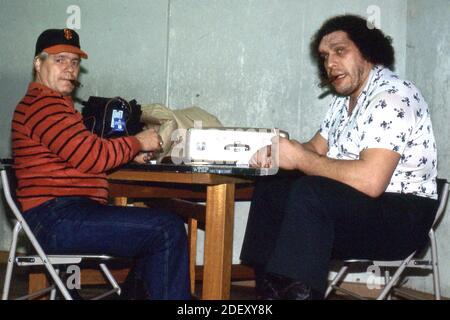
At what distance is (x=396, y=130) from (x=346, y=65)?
524 mm

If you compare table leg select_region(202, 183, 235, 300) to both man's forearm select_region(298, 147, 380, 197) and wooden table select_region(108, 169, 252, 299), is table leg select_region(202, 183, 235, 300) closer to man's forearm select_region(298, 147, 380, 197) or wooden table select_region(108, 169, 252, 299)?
wooden table select_region(108, 169, 252, 299)

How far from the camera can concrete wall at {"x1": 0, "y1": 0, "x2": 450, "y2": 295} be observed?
12.7 feet

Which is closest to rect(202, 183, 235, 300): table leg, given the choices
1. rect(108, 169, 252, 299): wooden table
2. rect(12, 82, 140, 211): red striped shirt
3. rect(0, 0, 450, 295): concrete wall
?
rect(108, 169, 252, 299): wooden table

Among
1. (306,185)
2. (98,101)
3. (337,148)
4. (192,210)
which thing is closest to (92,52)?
(98,101)

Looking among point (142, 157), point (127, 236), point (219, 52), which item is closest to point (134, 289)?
point (127, 236)

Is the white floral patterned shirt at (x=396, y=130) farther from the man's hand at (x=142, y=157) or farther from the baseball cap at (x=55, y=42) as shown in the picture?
the baseball cap at (x=55, y=42)

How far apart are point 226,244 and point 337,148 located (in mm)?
731

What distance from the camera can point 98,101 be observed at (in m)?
2.82

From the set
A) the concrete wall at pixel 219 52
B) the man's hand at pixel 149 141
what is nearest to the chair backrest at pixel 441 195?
the man's hand at pixel 149 141

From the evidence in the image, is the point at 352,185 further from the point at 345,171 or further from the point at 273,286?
the point at 273,286

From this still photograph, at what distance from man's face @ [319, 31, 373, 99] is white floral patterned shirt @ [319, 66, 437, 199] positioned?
0.05 metres

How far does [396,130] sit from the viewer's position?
220 cm

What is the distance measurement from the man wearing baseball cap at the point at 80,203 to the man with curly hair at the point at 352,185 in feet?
1.20
